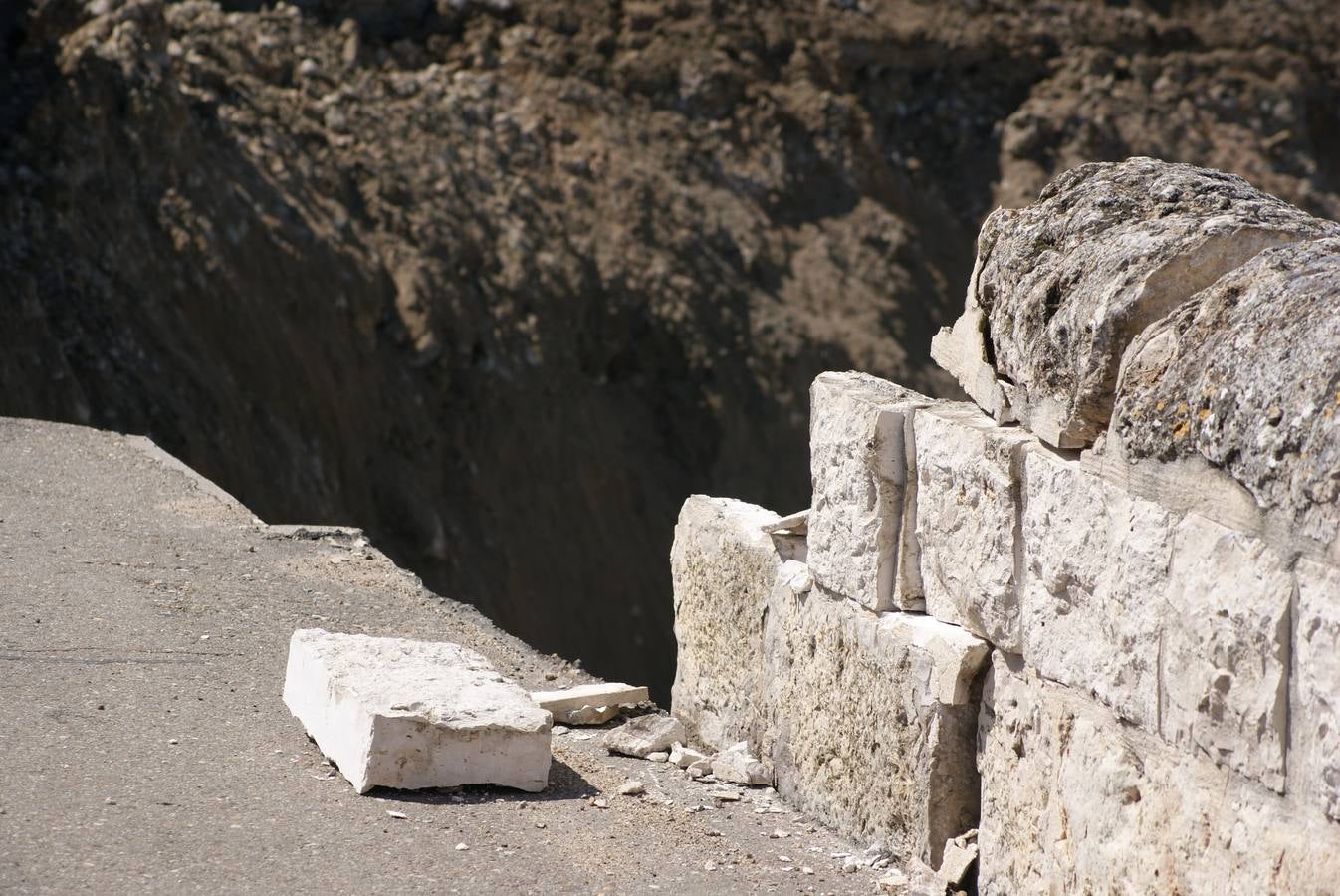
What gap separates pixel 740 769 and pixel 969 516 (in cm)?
120

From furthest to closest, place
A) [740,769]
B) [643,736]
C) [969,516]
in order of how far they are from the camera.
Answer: [643,736]
[740,769]
[969,516]

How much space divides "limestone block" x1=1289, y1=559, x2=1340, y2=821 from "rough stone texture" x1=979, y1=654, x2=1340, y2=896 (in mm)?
52

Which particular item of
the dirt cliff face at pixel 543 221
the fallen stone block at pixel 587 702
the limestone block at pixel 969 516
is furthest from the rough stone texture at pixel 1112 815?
the dirt cliff face at pixel 543 221

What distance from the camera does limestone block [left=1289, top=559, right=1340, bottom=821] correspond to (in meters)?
2.04

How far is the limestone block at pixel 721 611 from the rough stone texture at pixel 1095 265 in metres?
0.98

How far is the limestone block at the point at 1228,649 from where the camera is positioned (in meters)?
2.17

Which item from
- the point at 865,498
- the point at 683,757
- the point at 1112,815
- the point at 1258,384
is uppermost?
the point at 1258,384

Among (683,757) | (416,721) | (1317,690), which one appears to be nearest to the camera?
(1317,690)

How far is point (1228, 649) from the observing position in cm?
227

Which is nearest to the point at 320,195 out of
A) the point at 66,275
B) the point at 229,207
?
the point at 229,207

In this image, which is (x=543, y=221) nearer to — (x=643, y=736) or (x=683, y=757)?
(x=643, y=736)

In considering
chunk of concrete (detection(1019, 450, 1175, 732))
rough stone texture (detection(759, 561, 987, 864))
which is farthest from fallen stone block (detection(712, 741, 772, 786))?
chunk of concrete (detection(1019, 450, 1175, 732))

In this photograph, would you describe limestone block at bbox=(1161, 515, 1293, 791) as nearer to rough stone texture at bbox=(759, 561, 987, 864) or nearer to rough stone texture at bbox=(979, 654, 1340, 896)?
rough stone texture at bbox=(979, 654, 1340, 896)

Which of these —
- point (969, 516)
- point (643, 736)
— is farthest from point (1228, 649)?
point (643, 736)
